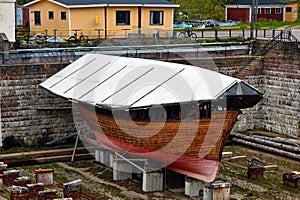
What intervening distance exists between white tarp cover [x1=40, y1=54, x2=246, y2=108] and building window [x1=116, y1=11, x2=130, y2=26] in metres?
12.3

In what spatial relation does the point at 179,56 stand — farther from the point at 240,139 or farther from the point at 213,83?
the point at 213,83

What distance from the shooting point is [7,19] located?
3412cm

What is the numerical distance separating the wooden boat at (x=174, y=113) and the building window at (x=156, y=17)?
17.8m

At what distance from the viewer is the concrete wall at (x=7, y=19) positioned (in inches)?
1332

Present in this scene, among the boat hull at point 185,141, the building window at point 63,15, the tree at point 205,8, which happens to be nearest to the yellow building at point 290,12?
the tree at point 205,8

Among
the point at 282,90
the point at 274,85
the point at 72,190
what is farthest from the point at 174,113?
the point at 274,85

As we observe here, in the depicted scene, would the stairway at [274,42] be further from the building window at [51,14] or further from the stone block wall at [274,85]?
the building window at [51,14]

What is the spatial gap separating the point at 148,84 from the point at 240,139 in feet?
29.5

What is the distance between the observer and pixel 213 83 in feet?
71.0

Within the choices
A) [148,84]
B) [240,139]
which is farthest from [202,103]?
[240,139]

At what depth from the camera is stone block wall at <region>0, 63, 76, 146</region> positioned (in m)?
28.0

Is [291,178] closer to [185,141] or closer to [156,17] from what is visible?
[185,141]

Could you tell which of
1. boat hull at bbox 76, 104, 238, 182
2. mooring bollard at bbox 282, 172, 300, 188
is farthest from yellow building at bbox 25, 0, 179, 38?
mooring bollard at bbox 282, 172, 300, 188

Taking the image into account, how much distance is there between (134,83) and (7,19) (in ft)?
42.7
